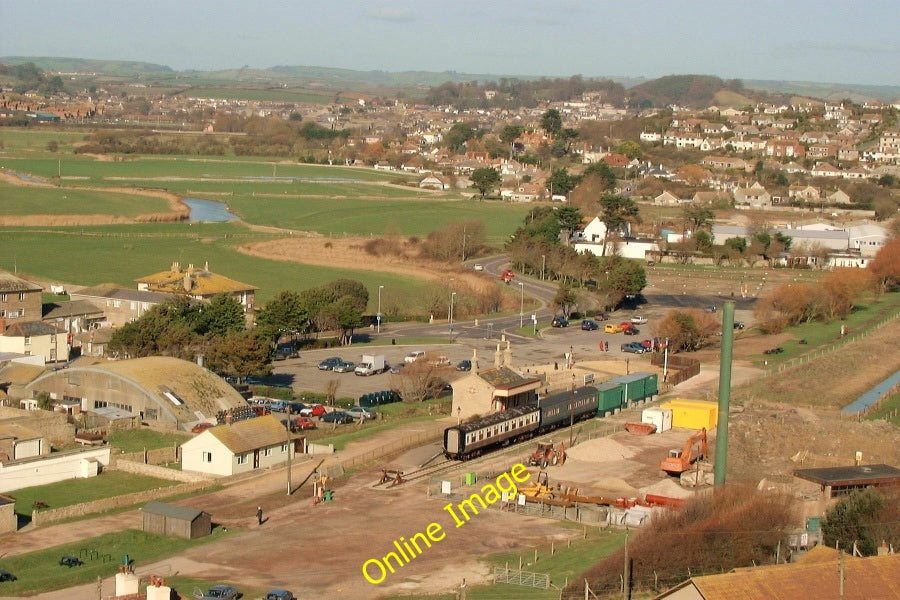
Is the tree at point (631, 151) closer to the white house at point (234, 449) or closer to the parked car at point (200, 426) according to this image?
the parked car at point (200, 426)

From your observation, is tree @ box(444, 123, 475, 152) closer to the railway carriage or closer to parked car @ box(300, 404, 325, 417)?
parked car @ box(300, 404, 325, 417)

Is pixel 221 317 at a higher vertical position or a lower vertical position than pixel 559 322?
higher

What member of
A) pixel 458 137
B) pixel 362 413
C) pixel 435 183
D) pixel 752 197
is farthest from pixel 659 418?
pixel 458 137

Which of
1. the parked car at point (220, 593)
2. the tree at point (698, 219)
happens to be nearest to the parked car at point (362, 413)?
the parked car at point (220, 593)

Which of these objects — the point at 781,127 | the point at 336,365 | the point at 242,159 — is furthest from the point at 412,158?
the point at 336,365

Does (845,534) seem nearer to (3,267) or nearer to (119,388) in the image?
(119,388)

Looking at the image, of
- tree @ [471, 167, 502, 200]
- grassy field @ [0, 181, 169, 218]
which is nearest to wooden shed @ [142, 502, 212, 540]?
grassy field @ [0, 181, 169, 218]

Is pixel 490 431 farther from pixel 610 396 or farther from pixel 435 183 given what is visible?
pixel 435 183
